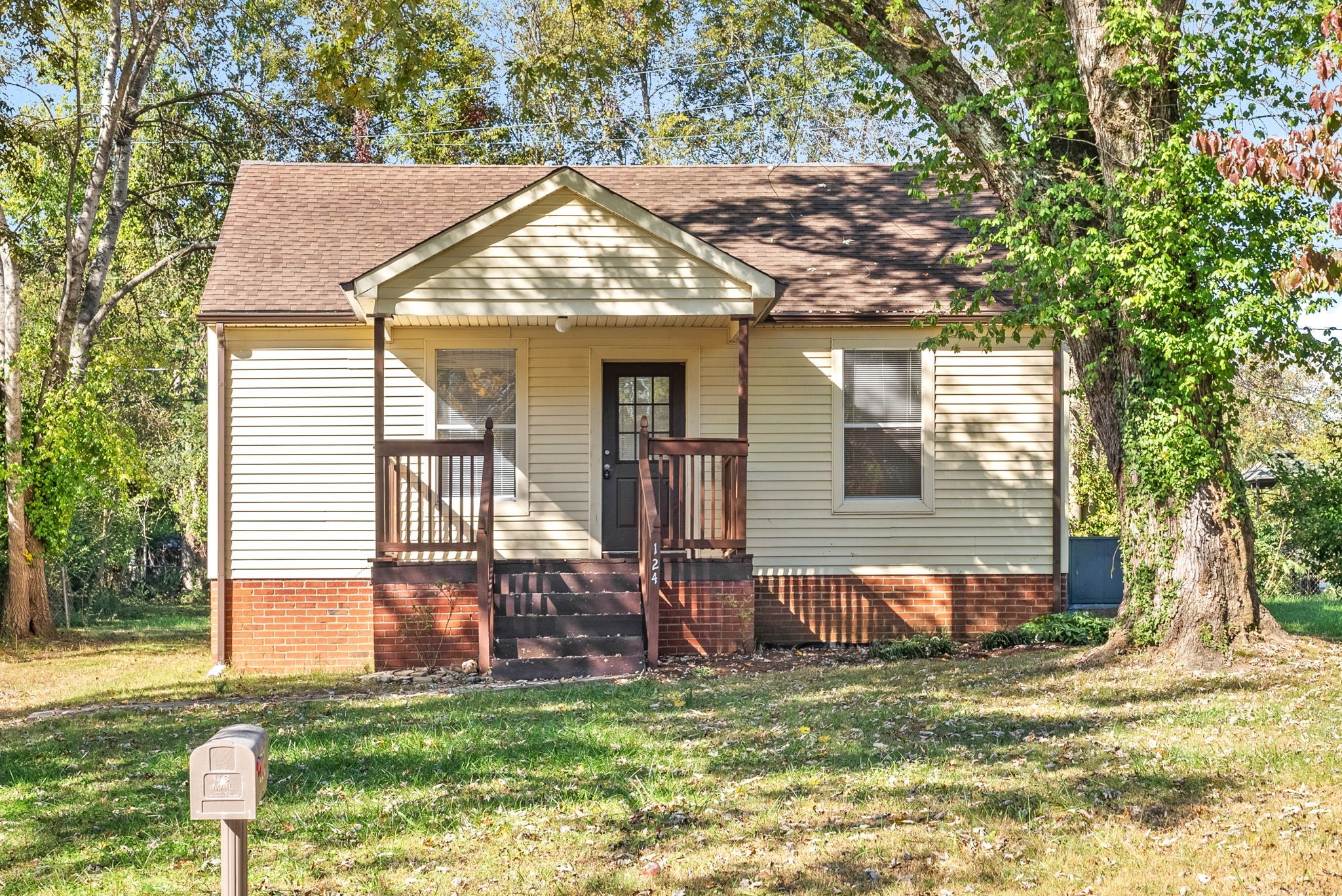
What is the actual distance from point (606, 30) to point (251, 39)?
389 inches

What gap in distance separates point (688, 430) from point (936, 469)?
2.70 meters

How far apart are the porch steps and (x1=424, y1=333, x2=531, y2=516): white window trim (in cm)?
87

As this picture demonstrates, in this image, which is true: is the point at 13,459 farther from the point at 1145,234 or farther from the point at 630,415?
the point at 1145,234

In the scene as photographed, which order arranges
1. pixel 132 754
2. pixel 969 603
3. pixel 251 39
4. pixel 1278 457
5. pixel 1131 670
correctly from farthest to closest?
pixel 251 39, pixel 969 603, pixel 1278 457, pixel 1131 670, pixel 132 754

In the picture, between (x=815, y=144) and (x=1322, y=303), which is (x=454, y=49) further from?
(x=1322, y=303)

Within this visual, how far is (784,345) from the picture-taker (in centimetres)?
1274

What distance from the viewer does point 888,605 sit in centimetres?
1270

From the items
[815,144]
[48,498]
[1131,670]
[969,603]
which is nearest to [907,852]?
[1131,670]

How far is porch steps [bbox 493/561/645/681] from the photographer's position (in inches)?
416

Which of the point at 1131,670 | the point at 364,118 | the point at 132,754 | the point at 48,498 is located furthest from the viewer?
the point at 364,118

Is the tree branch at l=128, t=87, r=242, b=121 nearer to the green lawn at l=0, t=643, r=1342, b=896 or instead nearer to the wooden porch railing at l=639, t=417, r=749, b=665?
the wooden porch railing at l=639, t=417, r=749, b=665

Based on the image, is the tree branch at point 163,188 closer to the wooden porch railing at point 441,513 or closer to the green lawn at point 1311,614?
the wooden porch railing at point 441,513

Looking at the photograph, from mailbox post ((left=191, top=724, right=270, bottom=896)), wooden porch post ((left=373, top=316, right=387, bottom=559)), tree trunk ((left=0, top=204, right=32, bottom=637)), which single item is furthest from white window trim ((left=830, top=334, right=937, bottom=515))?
tree trunk ((left=0, top=204, right=32, bottom=637))

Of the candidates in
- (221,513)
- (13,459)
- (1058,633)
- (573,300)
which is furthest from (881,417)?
(13,459)
